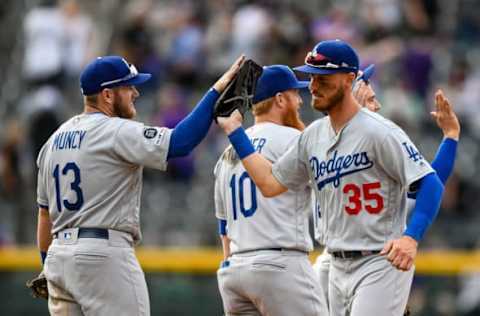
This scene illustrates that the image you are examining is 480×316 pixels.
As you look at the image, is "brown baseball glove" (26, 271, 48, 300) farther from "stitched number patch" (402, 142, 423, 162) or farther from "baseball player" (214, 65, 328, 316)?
"stitched number patch" (402, 142, 423, 162)

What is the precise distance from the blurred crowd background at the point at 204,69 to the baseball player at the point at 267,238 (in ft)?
17.1

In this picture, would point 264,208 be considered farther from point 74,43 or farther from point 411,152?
point 74,43

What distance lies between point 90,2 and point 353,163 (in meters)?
10.6

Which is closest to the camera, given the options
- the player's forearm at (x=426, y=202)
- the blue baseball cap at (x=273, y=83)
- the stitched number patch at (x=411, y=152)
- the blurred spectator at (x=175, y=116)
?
the player's forearm at (x=426, y=202)

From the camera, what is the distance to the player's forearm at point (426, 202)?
6410mm

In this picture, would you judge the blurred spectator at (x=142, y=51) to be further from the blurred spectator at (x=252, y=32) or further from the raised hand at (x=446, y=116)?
the raised hand at (x=446, y=116)

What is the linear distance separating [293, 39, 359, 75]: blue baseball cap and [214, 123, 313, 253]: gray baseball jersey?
2.95 ft

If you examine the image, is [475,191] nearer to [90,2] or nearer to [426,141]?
[426,141]

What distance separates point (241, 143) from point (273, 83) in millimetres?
994

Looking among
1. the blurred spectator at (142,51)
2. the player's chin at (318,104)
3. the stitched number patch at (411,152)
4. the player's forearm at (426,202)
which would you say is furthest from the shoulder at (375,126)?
the blurred spectator at (142,51)

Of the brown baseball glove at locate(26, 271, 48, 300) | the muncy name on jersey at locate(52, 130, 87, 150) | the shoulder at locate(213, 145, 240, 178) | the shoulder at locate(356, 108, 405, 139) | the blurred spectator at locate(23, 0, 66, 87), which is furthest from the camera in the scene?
the blurred spectator at locate(23, 0, 66, 87)

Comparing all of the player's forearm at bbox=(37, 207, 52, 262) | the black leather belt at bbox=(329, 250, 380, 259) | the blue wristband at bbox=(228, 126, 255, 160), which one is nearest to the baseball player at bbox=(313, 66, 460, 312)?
the black leather belt at bbox=(329, 250, 380, 259)

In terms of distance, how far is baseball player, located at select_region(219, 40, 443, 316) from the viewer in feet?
21.6

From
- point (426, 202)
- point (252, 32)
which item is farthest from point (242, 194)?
point (252, 32)
